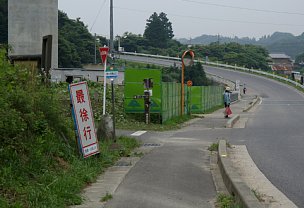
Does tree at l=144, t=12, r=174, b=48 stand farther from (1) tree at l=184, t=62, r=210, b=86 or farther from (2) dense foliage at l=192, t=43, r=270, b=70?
(1) tree at l=184, t=62, r=210, b=86

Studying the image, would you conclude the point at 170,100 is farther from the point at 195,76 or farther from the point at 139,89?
the point at 195,76

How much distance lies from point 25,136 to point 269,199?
4.43m

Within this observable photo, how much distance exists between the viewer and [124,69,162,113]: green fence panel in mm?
22609

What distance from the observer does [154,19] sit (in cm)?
11981

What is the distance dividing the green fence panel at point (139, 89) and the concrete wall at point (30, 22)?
57.0 feet

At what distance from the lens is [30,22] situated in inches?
1532

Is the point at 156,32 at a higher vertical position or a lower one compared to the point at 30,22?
higher

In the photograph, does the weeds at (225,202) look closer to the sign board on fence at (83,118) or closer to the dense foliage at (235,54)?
the sign board on fence at (83,118)

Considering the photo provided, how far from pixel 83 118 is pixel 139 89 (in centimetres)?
1203

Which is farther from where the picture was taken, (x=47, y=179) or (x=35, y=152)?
(x=35, y=152)

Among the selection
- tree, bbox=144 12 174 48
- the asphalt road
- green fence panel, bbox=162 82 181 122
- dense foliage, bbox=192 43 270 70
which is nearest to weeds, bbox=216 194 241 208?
the asphalt road

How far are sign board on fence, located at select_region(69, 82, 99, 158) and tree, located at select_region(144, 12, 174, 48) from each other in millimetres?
105015

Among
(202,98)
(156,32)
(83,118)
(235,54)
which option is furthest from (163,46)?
(83,118)

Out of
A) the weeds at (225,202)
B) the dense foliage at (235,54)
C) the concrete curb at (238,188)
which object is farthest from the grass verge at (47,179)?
the dense foliage at (235,54)
